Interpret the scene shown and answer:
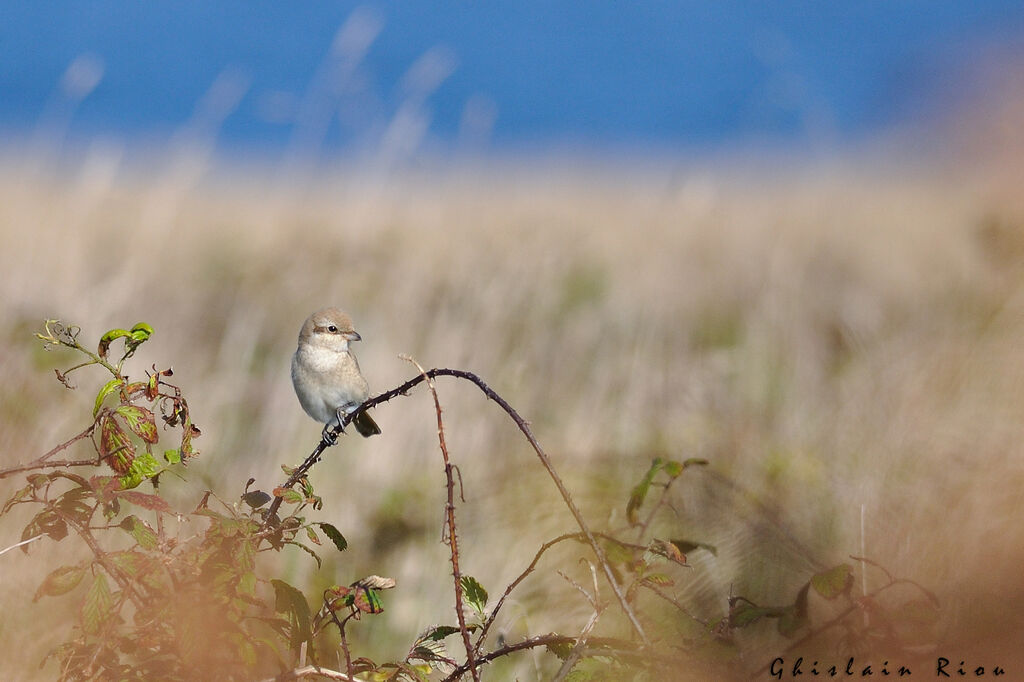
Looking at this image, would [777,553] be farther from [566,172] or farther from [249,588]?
[566,172]

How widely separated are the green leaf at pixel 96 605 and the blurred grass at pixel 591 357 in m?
0.74

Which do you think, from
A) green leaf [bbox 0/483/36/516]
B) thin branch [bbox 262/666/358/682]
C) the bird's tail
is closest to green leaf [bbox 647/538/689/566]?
thin branch [bbox 262/666/358/682]

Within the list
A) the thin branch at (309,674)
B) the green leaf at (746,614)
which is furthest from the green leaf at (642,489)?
the thin branch at (309,674)

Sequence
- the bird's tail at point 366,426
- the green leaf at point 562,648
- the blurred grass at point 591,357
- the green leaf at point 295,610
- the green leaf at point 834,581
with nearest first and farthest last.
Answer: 1. the green leaf at point 834,581
2. the blurred grass at point 591,357
3. the green leaf at point 562,648
4. the green leaf at point 295,610
5. the bird's tail at point 366,426

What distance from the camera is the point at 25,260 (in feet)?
15.0

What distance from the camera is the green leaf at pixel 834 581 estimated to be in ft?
2.58

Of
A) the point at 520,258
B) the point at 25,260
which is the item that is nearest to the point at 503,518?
the point at 520,258

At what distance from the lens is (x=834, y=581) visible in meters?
0.82

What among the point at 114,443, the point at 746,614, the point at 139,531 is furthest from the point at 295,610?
the point at 746,614

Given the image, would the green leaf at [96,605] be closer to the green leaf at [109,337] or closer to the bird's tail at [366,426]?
the green leaf at [109,337]

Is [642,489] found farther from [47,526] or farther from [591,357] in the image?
[591,357]

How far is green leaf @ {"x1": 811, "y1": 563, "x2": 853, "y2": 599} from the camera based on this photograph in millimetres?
786

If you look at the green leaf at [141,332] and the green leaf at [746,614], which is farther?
the green leaf at [141,332]

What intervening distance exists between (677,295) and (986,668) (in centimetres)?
428
